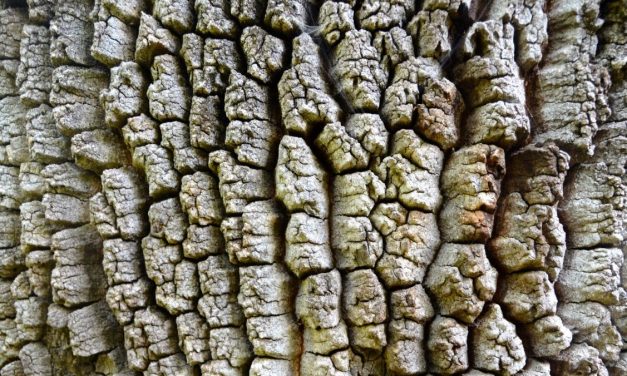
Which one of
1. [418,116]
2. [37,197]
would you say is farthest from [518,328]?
[37,197]

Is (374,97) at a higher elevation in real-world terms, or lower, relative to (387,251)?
higher

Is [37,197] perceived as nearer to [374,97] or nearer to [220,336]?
[220,336]

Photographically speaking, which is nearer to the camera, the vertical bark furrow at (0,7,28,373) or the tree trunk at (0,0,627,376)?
the tree trunk at (0,0,627,376)

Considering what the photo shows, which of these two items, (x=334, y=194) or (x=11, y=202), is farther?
(x=11, y=202)

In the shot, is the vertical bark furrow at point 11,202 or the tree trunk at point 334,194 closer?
the tree trunk at point 334,194

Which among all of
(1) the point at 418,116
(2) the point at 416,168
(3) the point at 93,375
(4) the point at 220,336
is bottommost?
(3) the point at 93,375

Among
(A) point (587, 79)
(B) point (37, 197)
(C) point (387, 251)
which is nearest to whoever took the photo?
(C) point (387, 251)

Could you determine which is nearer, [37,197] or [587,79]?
[587,79]

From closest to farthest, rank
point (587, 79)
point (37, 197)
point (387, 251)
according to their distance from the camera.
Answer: point (387, 251), point (587, 79), point (37, 197)
